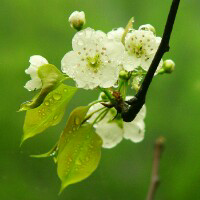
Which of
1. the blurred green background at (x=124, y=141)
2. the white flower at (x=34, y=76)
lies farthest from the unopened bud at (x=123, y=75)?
the blurred green background at (x=124, y=141)

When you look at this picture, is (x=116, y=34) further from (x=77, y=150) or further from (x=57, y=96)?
(x=77, y=150)

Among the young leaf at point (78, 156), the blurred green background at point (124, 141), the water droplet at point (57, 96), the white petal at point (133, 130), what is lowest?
the blurred green background at point (124, 141)

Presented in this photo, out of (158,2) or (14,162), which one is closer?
(14,162)

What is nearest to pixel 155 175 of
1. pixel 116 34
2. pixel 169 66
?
pixel 169 66

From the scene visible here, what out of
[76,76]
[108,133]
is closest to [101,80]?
[76,76]

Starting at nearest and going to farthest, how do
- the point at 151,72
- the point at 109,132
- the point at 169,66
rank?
the point at 151,72
the point at 169,66
the point at 109,132

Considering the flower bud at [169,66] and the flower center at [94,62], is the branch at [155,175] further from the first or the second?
the flower center at [94,62]

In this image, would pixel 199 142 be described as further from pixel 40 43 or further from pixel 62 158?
pixel 62 158
